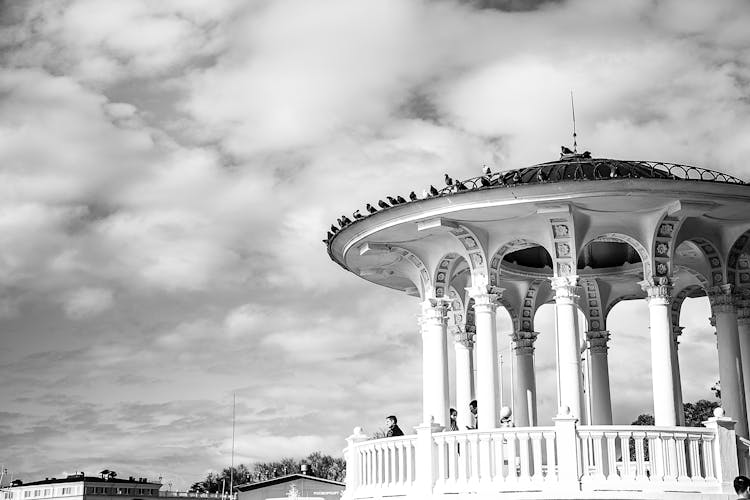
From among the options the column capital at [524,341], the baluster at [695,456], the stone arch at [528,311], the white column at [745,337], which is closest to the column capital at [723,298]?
the white column at [745,337]

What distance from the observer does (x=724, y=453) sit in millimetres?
22812

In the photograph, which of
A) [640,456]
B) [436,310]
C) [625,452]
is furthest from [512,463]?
[436,310]

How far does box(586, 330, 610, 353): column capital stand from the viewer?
35812 millimetres

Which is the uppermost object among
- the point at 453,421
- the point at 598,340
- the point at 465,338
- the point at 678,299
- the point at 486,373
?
the point at 678,299

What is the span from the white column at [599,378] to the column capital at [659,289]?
950 centimetres

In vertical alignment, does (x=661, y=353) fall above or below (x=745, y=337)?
below

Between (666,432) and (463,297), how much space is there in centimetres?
1231

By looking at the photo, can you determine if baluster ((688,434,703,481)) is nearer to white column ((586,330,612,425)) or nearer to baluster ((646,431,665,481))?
baluster ((646,431,665,481))

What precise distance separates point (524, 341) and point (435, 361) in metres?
6.91

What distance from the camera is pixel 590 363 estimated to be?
35.8 metres

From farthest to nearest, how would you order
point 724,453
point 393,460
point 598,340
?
1. point 598,340
2. point 393,460
3. point 724,453

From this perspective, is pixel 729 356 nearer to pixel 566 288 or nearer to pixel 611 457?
pixel 566 288

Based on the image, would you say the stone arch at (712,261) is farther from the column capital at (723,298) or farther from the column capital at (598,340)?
the column capital at (598,340)

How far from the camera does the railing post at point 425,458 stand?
23531 mm
